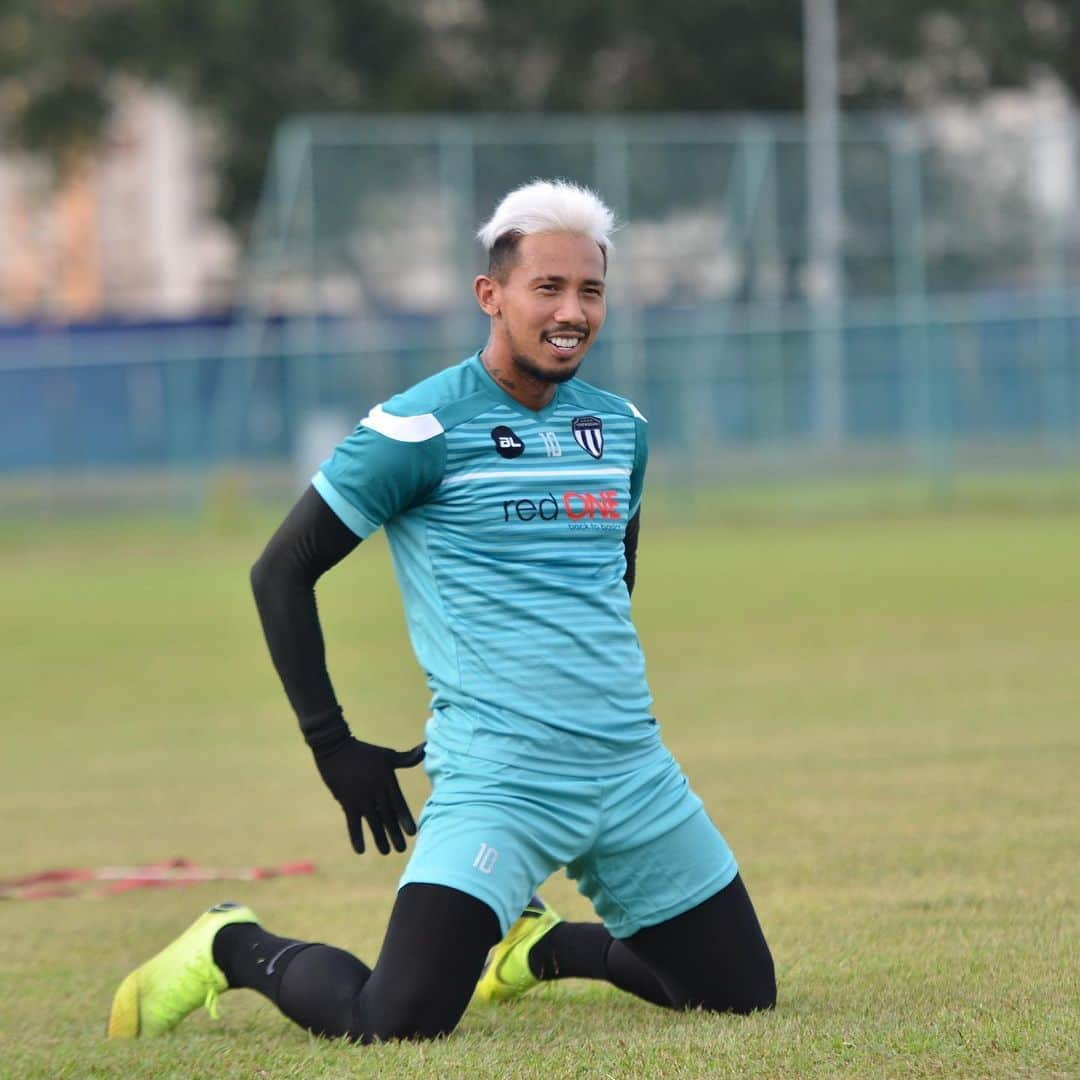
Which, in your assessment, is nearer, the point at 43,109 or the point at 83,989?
the point at 83,989

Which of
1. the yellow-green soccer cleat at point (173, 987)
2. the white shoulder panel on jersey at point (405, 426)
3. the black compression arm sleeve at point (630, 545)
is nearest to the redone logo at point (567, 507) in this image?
the white shoulder panel on jersey at point (405, 426)

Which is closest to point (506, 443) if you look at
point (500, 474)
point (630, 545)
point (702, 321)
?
point (500, 474)

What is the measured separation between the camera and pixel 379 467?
15.9 ft

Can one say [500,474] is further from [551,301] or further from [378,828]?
[378,828]

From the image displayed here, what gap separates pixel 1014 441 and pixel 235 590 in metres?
13.1

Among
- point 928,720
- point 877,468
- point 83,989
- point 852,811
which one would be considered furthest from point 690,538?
point 83,989

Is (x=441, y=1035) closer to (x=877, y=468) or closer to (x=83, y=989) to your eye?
(x=83, y=989)

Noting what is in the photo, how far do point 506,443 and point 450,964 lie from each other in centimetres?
115

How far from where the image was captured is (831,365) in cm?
3052

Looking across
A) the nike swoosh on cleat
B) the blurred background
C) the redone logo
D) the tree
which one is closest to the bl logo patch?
the redone logo

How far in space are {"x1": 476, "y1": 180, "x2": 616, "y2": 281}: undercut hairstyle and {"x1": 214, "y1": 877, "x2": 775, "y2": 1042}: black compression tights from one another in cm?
142

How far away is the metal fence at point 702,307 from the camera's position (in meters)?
30.2

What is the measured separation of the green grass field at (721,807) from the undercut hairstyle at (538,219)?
1.74 m

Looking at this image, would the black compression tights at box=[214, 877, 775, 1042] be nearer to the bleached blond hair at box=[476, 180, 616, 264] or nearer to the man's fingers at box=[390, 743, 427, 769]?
the man's fingers at box=[390, 743, 427, 769]
